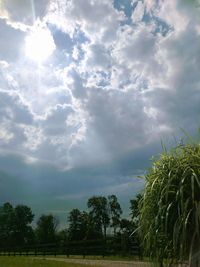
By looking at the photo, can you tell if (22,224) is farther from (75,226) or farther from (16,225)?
(75,226)

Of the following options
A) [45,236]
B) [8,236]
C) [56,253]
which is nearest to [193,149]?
[56,253]

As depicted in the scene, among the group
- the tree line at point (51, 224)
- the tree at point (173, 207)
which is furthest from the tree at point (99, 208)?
the tree at point (173, 207)

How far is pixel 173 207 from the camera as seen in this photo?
→ 187 inches

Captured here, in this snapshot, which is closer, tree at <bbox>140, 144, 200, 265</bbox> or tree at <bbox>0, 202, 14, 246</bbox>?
tree at <bbox>140, 144, 200, 265</bbox>

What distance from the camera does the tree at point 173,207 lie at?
4.59 meters

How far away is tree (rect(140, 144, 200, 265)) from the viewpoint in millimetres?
4594

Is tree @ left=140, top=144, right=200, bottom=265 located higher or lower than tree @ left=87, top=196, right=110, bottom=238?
lower

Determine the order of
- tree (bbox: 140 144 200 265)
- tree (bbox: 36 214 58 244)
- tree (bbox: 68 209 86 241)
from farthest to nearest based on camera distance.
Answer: tree (bbox: 36 214 58 244) → tree (bbox: 68 209 86 241) → tree (bbox: 140 144 200 265)

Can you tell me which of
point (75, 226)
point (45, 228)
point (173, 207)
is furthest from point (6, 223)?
point (173, 207)

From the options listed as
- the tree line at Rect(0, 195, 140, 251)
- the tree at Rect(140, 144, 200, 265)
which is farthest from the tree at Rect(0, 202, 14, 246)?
the tree at Rect(140, 144, 200, 265)

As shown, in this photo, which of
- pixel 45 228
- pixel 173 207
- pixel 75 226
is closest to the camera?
pixel 173 207

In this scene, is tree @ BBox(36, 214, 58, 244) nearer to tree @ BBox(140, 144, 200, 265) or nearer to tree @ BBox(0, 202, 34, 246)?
tree @ BBox(0, 202, 34, 246)

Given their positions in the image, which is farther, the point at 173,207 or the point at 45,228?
the point at 45,228

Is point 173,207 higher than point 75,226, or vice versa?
point 75,226
